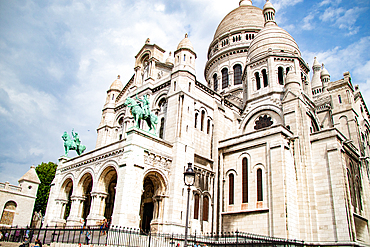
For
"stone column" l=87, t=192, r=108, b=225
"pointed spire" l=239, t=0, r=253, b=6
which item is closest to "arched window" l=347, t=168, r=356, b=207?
"stone column" l=87, t=192, r=108, b=225

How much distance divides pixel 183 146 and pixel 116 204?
7461mm

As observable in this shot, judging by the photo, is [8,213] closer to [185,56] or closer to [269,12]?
[185,56]

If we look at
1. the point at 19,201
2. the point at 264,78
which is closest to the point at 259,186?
the point at 264,78

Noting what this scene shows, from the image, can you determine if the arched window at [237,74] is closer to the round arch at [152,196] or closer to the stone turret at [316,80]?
the stone turret at [316,80]

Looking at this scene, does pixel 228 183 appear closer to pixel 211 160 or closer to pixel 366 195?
pixel 211 160

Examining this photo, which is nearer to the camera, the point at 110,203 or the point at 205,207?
the point at 205,207

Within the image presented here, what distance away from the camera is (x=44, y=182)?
44.0 m

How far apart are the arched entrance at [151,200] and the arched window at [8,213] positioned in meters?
21.2

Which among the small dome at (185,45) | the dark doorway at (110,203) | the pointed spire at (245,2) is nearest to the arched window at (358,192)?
the small dome at (185,45)

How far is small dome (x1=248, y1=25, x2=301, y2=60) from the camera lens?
33.7 meters

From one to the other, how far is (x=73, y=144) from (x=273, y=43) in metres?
24.8

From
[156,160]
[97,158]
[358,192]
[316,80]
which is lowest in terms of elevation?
[358,192]

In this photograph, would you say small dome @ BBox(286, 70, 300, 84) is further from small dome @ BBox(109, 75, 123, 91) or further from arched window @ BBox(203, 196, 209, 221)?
small dome @ BBox(109, 75, 123, 91)

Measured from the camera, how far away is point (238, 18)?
48.7 metres
